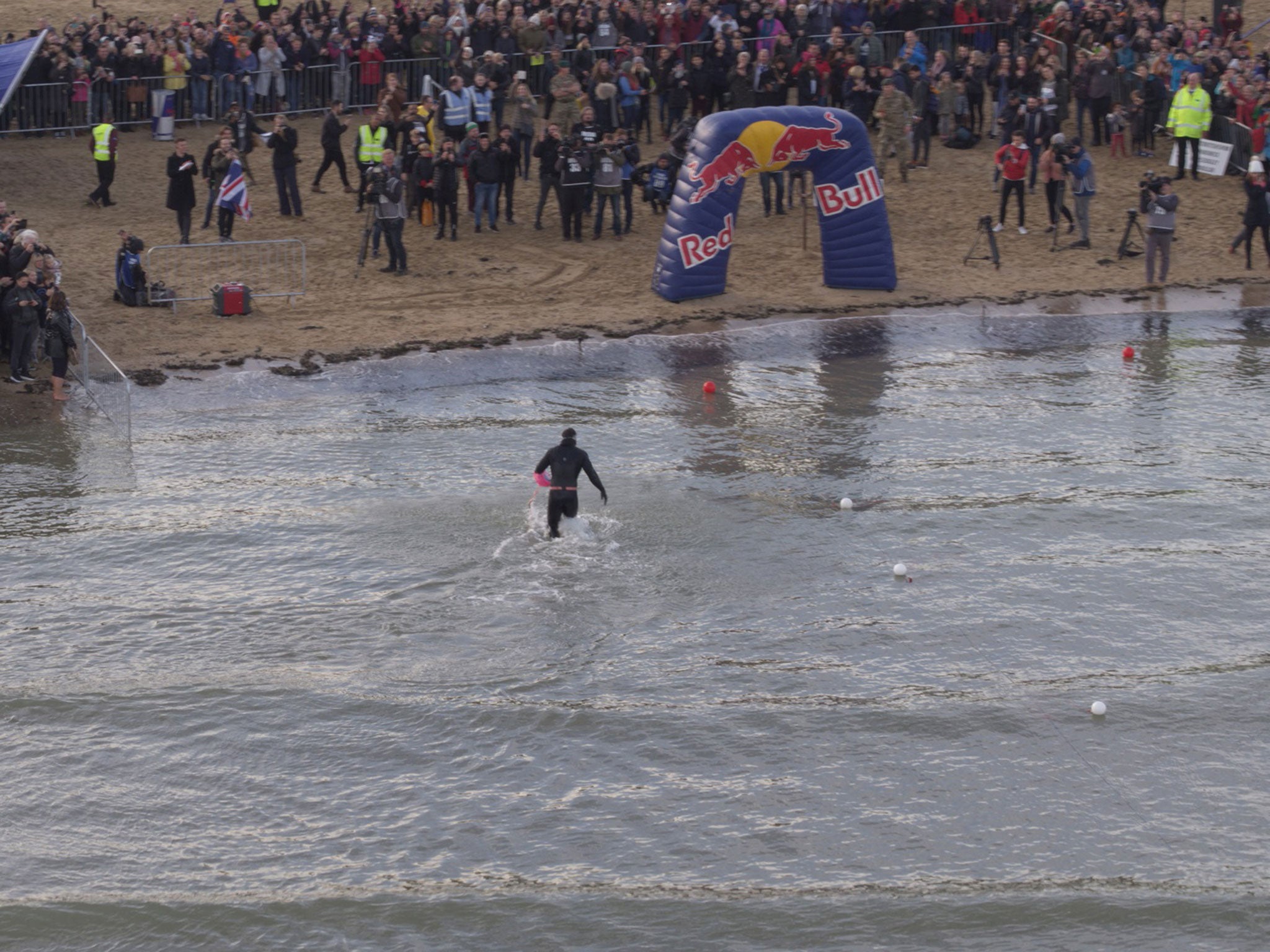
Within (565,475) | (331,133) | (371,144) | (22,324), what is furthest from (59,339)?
(331,133)

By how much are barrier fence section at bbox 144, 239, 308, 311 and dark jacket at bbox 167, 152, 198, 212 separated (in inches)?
28.3

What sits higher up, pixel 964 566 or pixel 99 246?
pixel 99 246

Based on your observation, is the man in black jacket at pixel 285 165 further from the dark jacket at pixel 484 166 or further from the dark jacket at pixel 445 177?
the dark jacket at pixel 484 166

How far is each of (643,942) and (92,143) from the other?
22622mm

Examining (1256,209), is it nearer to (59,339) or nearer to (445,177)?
(445,177)

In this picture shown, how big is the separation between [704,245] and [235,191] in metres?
7.87

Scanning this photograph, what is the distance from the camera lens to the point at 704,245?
2588 centimetres

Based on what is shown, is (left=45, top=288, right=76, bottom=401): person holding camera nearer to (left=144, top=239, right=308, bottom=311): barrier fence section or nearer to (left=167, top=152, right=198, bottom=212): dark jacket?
(left=144, top=239, right=308, bottom=311): barrier fence section

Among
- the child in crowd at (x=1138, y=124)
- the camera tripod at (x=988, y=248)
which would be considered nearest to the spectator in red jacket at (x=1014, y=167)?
the camera tripod at (x=988, y=248)

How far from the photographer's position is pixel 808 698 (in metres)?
14.7

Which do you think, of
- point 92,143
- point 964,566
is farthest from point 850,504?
point 92,143

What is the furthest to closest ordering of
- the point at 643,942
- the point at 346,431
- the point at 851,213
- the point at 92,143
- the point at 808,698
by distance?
the point at 92,143
the point at 851,213
the point at 346,431
the point at 808,698
the point at 643,942

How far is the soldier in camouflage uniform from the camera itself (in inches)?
1224

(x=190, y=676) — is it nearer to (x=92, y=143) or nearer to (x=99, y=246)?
(x=99, y=246)
